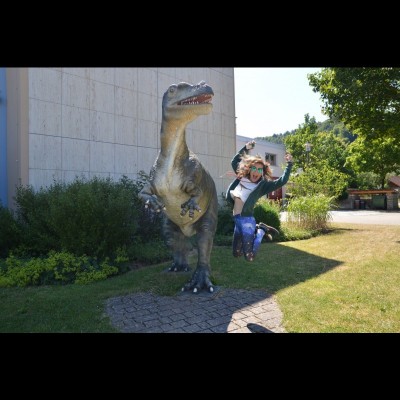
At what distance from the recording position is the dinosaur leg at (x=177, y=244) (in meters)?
4.91

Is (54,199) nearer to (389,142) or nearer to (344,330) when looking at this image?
(344,330)

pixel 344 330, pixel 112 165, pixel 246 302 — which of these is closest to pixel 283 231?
pixel 112 165

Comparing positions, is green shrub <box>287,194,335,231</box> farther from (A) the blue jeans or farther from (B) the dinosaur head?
(B) the dinosaur head

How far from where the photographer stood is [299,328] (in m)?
3.27

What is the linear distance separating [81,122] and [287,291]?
6328 mm

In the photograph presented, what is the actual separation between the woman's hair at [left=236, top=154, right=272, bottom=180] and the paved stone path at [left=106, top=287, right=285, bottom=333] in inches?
62.5

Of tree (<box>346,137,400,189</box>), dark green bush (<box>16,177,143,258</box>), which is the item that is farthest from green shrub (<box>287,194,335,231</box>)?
dark green bush (<box>16,177,143,258</box>)

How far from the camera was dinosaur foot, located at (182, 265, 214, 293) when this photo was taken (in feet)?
14.4

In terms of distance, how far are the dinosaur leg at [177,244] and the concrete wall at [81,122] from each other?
213cm

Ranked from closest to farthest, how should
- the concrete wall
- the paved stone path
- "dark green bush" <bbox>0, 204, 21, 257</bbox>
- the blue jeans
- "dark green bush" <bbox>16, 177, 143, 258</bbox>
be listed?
1. the paved stone path
2. the blue jeans
3. "dark green bush" <bbox>16, 177, 143, 258</bbox>
4. "dark green bush" <bbox>0, 204, 21, 257</bbox>
5. the concrete wall

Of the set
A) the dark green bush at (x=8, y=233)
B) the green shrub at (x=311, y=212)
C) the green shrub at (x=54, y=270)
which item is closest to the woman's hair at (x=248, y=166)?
the green shrub at (x=54, y=270)

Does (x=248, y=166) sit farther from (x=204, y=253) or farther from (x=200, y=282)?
(x=200, y=282)

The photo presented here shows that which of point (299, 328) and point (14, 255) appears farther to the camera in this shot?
point (14, 255)

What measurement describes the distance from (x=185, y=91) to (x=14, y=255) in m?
5.13
